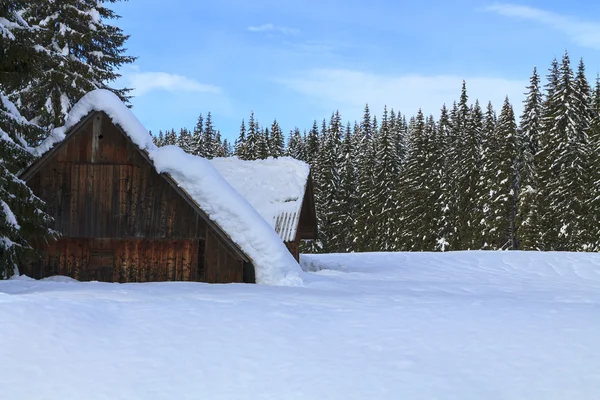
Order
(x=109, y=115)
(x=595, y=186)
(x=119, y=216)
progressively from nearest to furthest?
(x=109, y=115) < (x=119, y=216) < (x=595, y=186)

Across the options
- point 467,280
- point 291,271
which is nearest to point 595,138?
point 467,280

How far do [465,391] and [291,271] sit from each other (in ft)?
27.4

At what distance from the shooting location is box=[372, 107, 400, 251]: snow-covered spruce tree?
5738 centimetres

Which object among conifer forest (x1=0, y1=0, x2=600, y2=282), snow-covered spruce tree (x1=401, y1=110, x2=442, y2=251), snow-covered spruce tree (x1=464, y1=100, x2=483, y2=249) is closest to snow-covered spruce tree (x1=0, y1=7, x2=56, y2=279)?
conifer forest (x1=0, y1=0, x2=600, y2=282)

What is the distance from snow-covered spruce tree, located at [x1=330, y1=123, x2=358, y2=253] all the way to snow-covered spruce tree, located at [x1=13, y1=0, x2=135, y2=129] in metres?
38.4

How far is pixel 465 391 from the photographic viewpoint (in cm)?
666

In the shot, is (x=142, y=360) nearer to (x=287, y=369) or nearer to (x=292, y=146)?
(x=287, y=369)

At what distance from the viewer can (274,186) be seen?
2225 cm

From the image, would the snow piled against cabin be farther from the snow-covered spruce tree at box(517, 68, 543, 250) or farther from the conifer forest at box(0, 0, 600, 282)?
the snow-covered spruce tree at box(517, 68, 543, 250)

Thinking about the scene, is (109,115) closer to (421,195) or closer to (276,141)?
(421,195)

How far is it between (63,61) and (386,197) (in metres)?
41.3

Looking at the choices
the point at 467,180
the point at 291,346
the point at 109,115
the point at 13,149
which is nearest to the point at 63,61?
the point at 109,115

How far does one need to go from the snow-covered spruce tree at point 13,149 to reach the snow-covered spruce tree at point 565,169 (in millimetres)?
36464

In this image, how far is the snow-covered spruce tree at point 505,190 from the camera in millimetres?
47500
